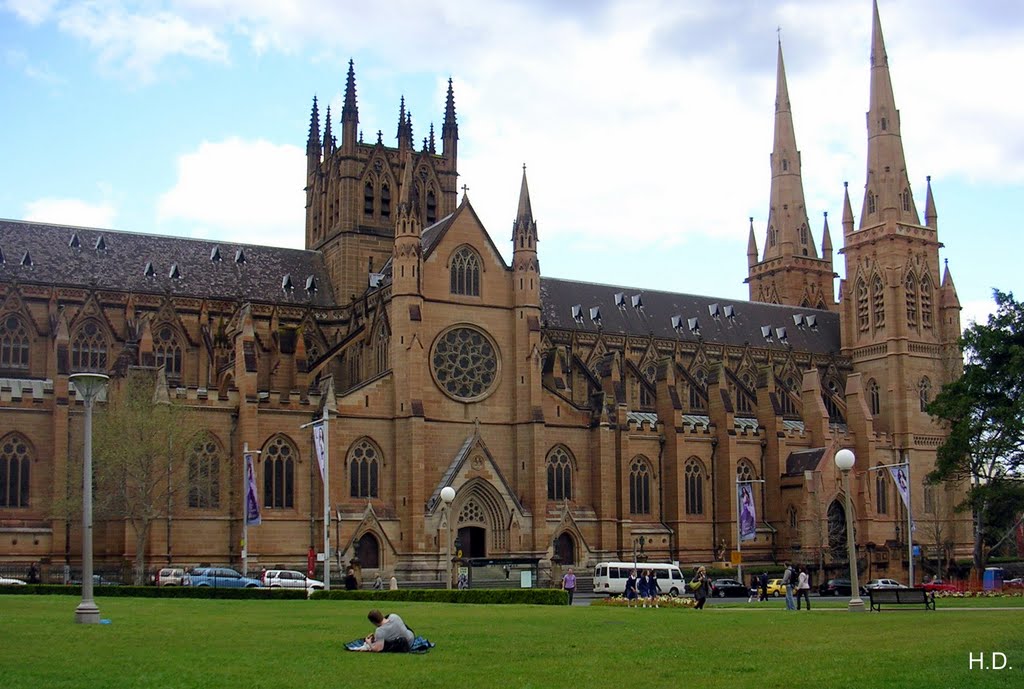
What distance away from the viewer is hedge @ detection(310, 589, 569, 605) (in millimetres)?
48094

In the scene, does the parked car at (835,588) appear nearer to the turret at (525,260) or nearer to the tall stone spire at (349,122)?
the turret at (525,260)

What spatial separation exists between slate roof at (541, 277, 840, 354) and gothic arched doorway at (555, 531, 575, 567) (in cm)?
2112

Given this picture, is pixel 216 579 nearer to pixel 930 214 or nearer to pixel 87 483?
pixel 87 483

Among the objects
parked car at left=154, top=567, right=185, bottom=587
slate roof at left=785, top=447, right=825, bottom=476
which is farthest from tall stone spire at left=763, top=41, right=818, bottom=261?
parked car at left=154, top=567, right=185, bottom=587

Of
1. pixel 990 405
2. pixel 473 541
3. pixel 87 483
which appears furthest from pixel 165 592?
pixel 990 405

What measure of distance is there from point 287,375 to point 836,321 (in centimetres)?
Answer: 5913

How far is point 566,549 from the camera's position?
3339 inches

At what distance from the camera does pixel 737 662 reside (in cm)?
2473

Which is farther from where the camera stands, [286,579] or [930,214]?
[930,214]

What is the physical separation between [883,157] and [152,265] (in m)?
64.3

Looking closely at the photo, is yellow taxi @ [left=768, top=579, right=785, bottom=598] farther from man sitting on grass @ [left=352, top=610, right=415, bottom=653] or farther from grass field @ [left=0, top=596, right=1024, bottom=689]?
man sitting on grass @ [left=352, top=610, right=415, bottom=653]

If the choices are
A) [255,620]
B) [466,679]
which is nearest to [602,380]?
[255,620]

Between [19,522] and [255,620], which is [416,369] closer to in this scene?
[19,522]

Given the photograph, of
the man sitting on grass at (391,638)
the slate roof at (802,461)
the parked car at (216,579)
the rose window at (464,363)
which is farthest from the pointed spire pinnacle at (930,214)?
the man sitting on grass at (391,638)
